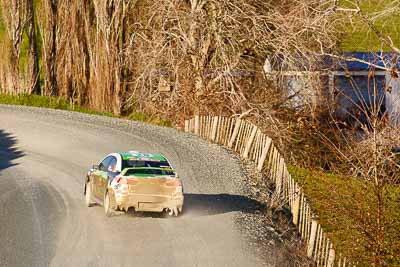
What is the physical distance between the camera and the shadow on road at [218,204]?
1980cm

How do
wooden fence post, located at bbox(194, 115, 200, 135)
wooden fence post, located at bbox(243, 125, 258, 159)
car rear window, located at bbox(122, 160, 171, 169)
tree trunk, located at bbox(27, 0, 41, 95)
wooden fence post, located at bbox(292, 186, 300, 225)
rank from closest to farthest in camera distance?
car rear window, located at bbox(122, 160, 171, 169) → wooden fence post, located at bbox(292, 186, 300, 225) → wooden fence post, located at bbox(243, 125, 258, 159) → wooden fence post, located at bbox(194, 115, 200, 135) → tree trunk, located at bbox(27, 0, 41, 95)

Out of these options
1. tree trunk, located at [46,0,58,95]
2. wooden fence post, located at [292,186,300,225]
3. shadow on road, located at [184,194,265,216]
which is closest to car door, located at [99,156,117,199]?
shadow on road, located at [184,194,265,216]

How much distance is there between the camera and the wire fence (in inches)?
696

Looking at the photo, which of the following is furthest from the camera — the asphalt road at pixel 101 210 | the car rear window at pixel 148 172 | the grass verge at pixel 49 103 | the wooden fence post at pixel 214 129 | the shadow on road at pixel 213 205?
the grass verge at pixel 49 103

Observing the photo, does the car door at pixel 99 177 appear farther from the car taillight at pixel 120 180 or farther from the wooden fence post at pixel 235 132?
the wooden fence post at pixel 235 132

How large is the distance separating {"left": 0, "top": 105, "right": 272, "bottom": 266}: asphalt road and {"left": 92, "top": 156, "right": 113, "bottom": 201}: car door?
0.37 metres

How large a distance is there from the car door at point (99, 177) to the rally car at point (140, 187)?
0.07 m

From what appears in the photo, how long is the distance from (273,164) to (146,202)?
8.10 m

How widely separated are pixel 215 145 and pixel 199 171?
521 cm

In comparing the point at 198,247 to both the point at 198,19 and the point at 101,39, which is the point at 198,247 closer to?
the point at 198,19

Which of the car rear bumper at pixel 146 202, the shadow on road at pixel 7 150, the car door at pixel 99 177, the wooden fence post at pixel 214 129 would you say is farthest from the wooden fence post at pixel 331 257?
the wooden fence post at pixel 214 129

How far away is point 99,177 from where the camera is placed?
19.3m

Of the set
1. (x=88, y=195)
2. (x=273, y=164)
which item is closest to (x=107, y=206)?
(x=88, y=195)

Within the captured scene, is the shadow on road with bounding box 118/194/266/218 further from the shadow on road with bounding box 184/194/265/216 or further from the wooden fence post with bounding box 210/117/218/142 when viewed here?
the wooden fence post with bounding box 210/117/218/142
